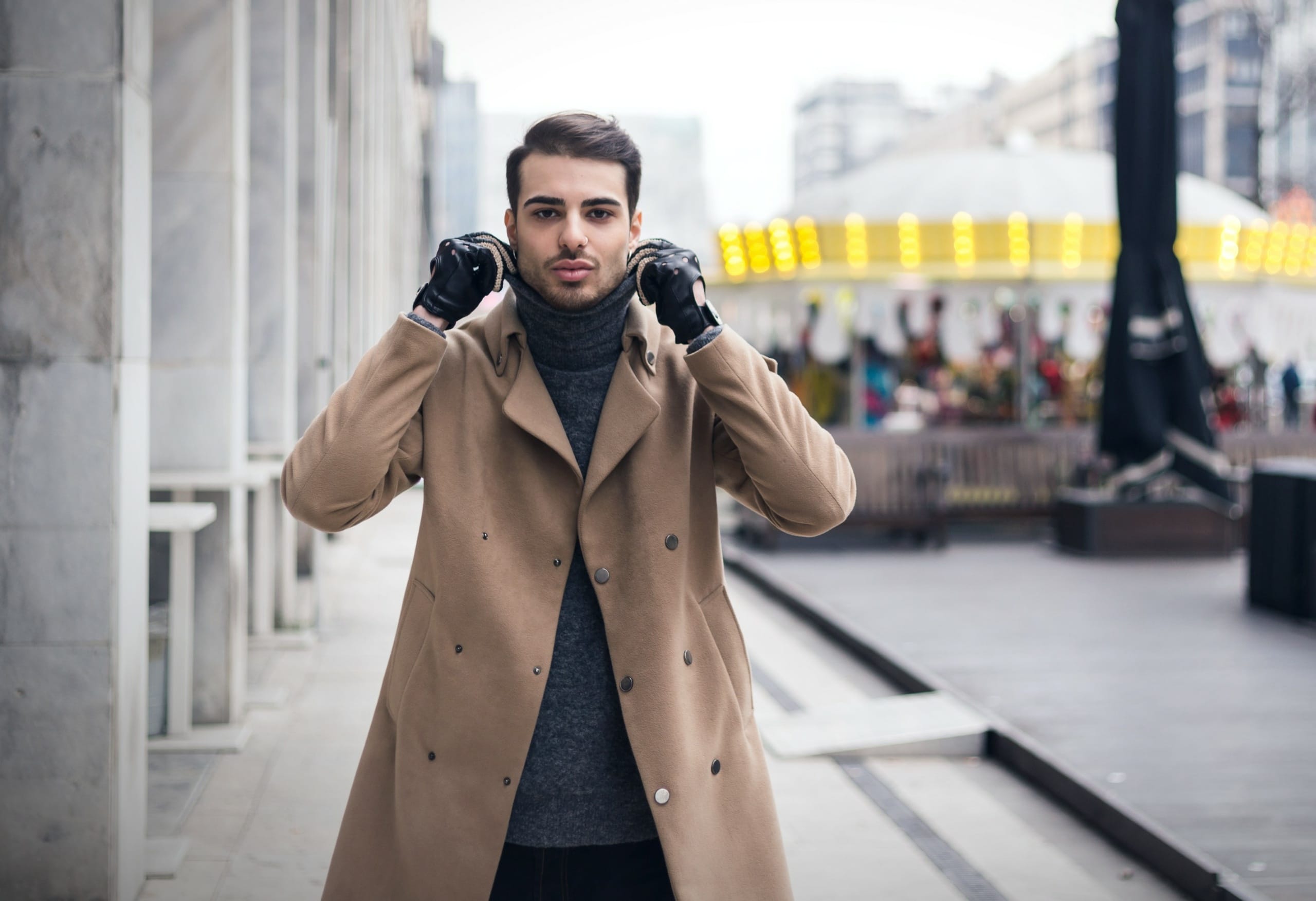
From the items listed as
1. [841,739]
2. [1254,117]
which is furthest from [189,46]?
[1254,117]

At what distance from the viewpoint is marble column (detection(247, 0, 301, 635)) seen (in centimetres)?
754

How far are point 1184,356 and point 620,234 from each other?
11.0 m

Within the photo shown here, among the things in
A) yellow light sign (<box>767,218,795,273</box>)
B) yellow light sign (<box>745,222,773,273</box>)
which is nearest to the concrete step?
yellow light sign (<box>767,218,795,273</box>)

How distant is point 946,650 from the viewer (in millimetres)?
7816

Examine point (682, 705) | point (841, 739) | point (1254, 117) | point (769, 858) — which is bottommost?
point (841, 739)

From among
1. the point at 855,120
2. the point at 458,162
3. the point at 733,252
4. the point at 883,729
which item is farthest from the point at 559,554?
the point at 855,120

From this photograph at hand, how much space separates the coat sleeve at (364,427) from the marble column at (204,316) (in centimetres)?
394

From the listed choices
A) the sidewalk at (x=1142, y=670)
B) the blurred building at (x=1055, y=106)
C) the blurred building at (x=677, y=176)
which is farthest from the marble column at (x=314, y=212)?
the blurred building at (x=1055, y=106)

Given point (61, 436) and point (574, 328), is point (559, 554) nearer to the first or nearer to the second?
point (574, 328)

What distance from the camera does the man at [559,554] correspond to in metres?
2.06

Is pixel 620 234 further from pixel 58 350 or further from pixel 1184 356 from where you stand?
pixel 1184 356

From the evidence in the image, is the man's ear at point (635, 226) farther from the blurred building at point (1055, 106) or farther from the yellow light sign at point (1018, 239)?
the blurred building at point (1055, 106)

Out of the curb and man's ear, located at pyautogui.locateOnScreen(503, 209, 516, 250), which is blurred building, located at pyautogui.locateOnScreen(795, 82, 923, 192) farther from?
man's ear, located at pyautogui.locateOnScreen(503, 209, 516, 250)

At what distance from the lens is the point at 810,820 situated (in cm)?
491
